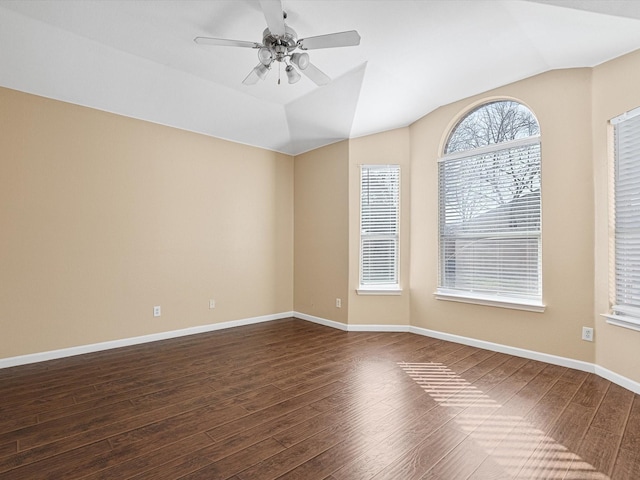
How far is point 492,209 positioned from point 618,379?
1.93 m

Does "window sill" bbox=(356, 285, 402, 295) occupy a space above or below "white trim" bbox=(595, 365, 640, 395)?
above

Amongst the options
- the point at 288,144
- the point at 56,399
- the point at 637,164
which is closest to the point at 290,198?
the point at 288,144

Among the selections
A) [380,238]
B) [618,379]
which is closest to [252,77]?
[380,238]

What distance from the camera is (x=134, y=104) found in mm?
3766

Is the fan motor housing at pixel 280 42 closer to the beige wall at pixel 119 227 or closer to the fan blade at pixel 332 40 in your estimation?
the fan blade at pixel 332 40

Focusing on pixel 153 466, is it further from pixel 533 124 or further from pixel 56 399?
→ pixel 533 124

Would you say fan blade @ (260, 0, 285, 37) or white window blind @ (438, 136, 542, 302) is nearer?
fan blade @ (260, 0, 285, 37)

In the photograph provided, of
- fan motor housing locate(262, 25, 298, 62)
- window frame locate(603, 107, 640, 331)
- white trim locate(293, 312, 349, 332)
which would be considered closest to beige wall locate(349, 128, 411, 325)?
white trim locate(293, 312, 349, 332)

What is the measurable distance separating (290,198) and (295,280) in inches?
55.9

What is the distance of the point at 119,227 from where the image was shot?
150 inches

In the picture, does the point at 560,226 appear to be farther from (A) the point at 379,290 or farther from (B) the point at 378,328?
(B) the point at 378,328

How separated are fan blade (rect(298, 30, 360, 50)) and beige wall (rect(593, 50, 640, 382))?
2418 mm

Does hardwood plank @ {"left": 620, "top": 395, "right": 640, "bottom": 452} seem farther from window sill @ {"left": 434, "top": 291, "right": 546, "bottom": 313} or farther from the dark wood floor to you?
window sill @ {"left": 434, "top": 291, "right": 546, "bottom": 313}

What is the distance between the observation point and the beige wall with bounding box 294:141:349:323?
472 cm
